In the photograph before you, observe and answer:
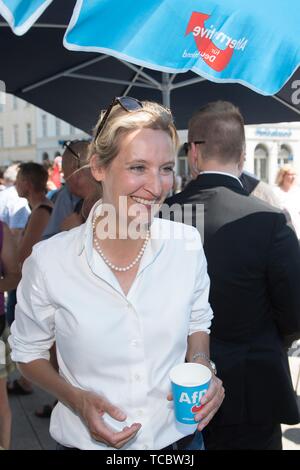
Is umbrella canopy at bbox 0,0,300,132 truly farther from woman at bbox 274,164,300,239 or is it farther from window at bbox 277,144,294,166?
window at bbox 277,144,294,166

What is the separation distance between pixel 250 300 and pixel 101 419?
3.30 ft

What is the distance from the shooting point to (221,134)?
7.50 feet

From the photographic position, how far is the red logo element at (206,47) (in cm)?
185

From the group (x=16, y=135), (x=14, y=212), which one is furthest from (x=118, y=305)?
(x=16, y=135)

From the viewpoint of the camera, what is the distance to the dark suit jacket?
6.92 ft

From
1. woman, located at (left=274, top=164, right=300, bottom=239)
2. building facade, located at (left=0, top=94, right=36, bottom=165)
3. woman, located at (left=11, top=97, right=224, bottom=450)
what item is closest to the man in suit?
woman, located at (left=11, top=97, right=224, bottom=450)

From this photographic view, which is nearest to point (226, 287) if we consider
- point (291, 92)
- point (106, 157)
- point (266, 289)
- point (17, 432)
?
point (266, 289)

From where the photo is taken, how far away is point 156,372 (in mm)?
1510

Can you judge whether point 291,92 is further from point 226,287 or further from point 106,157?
point 106,157

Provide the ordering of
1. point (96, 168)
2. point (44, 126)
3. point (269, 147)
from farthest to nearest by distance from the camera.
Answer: point (44, 126), point (269, 147), point (96, 168)

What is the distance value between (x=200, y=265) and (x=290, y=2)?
3.92ft

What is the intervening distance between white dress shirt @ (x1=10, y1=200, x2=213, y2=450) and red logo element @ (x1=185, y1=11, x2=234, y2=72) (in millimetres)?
843

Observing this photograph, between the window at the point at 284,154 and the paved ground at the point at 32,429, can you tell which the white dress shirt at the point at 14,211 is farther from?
the window at the point at 284,154

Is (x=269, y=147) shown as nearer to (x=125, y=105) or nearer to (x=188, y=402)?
(x=125, y=105)
